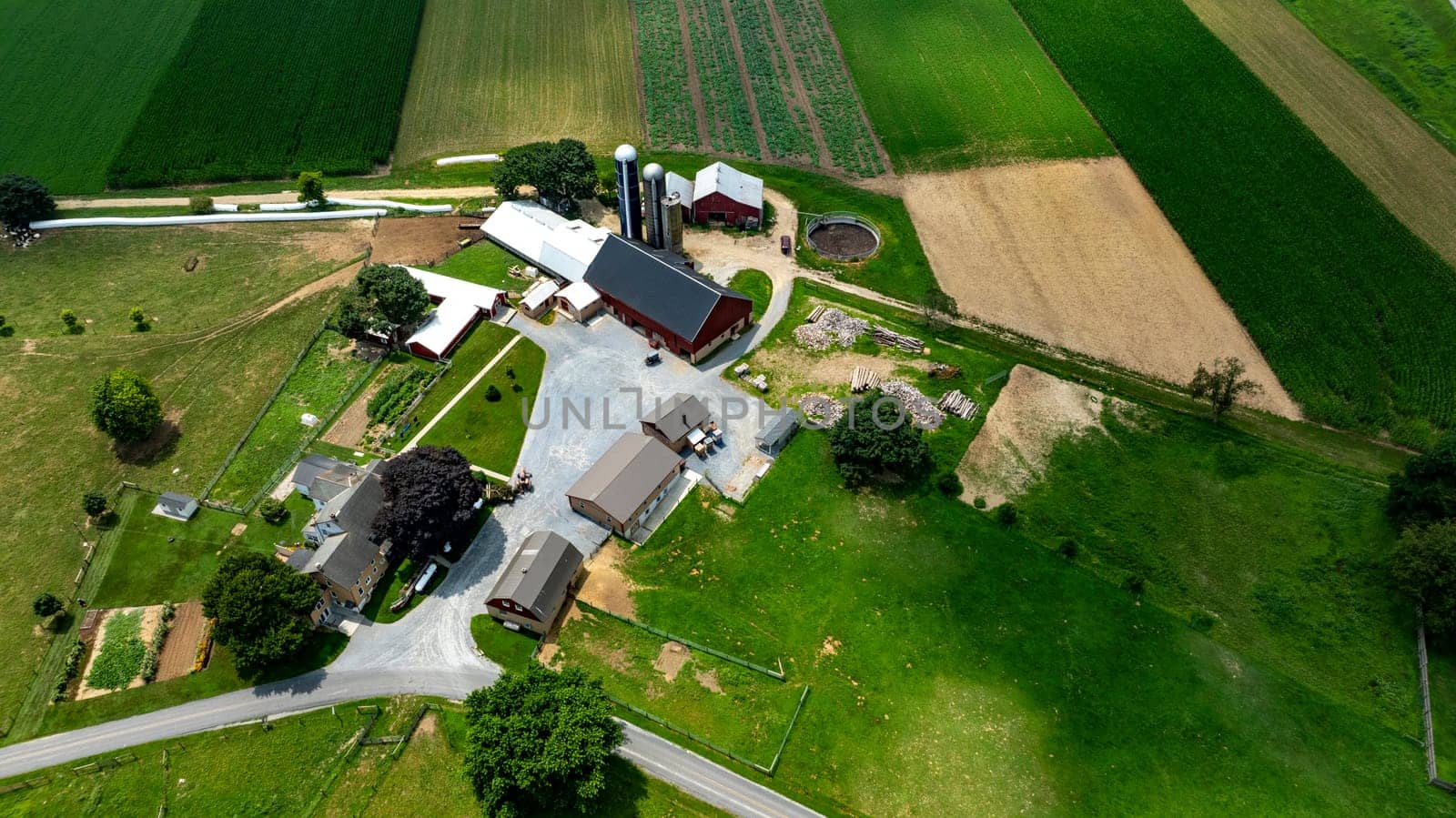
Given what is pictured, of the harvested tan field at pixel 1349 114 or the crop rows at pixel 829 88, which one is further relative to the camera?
the crop rows at pixel 829 88

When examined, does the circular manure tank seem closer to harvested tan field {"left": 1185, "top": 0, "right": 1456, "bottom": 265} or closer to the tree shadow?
harvested tan field {"left": 1185, "top": 0, "right": 1456, "bottom": 265}

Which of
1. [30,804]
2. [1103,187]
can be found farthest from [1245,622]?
[30,804]

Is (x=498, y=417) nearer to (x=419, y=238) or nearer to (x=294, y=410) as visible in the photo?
(x=294, y=410)

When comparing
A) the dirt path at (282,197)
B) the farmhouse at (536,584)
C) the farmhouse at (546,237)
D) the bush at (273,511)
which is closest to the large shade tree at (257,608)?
the bush at (273,511)

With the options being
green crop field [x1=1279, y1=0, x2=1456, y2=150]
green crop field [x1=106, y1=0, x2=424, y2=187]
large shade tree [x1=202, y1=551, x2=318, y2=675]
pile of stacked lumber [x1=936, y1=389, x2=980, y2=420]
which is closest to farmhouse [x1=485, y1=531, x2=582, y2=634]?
large shade tree [x1=202, y1=551, x2=318, y2=675]

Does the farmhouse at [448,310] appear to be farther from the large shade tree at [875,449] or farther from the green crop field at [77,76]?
the green crop field at [77,76]

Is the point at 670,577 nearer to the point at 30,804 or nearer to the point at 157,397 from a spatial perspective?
the point at 30,804
